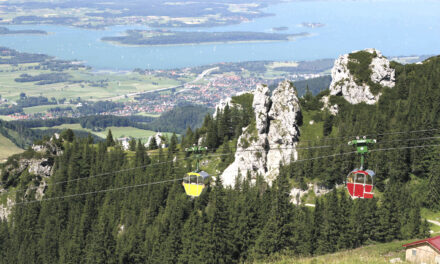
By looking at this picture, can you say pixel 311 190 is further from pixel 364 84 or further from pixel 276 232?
pixel 364 84

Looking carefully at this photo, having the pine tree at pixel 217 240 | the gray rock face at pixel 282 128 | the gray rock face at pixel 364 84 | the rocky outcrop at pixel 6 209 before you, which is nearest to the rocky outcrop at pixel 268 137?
the gray rock face at pixel 282 128

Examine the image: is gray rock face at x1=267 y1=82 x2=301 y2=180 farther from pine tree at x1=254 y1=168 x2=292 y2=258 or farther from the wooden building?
the wooden building

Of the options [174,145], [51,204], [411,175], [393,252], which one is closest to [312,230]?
[393,252]

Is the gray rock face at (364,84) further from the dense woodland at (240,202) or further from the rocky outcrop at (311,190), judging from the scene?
the rocky outcrop at (311,190)

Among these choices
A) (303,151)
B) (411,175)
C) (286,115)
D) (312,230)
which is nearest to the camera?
(312,230)

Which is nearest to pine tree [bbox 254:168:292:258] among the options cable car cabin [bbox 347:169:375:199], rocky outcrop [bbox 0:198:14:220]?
cable car cabin [bbox 347:169:375:199]

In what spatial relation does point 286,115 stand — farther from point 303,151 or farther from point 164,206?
point 164,206

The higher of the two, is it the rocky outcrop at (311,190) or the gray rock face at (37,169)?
the rocky outcrop at (311,190)

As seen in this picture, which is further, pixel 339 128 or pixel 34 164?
pixel 34 164
